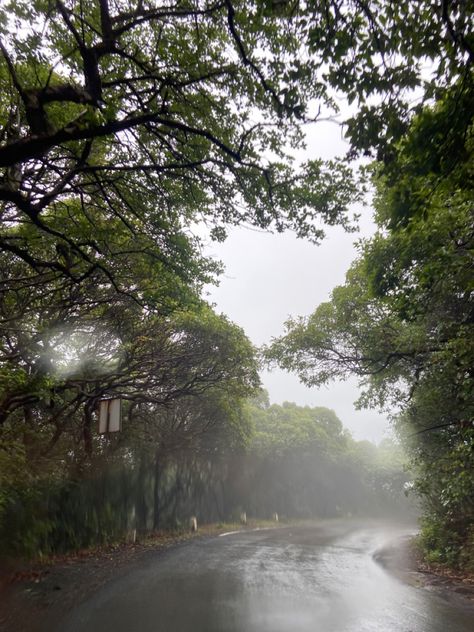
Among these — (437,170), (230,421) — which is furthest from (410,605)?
(230,421)

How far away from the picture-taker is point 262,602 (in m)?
7.34

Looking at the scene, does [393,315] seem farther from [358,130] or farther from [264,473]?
[264,473]

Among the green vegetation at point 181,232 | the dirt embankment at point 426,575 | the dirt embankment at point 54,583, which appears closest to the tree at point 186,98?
the green vegetation at point 181,232

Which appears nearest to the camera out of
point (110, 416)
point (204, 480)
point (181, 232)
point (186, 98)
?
point (186, 98)

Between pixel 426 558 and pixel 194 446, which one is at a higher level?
pixel 194 446

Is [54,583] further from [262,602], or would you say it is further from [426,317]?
[426,317]

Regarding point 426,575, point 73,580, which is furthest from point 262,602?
point 426,575

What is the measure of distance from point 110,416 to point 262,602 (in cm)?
745

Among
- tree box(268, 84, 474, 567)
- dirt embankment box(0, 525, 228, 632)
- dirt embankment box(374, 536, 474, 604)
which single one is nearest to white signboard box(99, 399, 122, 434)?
dirt embankment box(0, 525, 228, 632)

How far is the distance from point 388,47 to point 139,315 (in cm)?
998

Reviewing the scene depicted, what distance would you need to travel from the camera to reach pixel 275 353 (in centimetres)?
1659

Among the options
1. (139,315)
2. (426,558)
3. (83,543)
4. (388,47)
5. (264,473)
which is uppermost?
(139,315)

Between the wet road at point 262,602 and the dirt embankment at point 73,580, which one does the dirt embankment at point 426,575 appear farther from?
the wet road at point 262,602

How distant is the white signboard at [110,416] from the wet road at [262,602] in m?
3.98
